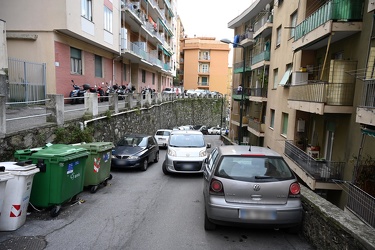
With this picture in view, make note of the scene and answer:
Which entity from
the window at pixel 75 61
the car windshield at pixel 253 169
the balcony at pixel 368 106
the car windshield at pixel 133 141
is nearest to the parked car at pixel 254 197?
the car windshield at pixel 253 169

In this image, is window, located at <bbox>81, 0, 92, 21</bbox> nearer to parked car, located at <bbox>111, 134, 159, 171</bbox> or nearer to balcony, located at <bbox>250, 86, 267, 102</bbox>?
parked car, located at <bbox>111, 134, 159, 171</bbox>

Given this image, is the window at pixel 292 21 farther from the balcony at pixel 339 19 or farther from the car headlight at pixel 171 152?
the car headlight at pixel 171 152

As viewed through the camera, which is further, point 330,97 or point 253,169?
point 330,97

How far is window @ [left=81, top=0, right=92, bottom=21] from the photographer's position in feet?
49.6

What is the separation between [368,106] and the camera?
6.14 meters

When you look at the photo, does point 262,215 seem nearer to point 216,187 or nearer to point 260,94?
point 216,187

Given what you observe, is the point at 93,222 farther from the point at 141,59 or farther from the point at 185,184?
the point at 141,59

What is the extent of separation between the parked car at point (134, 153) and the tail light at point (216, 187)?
5900 millimetres

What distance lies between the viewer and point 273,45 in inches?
712

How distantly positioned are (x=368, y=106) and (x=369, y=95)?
11.3 inches

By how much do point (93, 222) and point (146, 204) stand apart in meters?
1.49

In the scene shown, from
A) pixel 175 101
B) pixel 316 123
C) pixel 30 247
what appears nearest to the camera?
pixel 30 247

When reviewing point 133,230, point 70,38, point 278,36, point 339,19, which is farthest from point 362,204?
point 70,38

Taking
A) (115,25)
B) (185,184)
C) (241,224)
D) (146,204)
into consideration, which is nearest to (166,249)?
(241,224)
